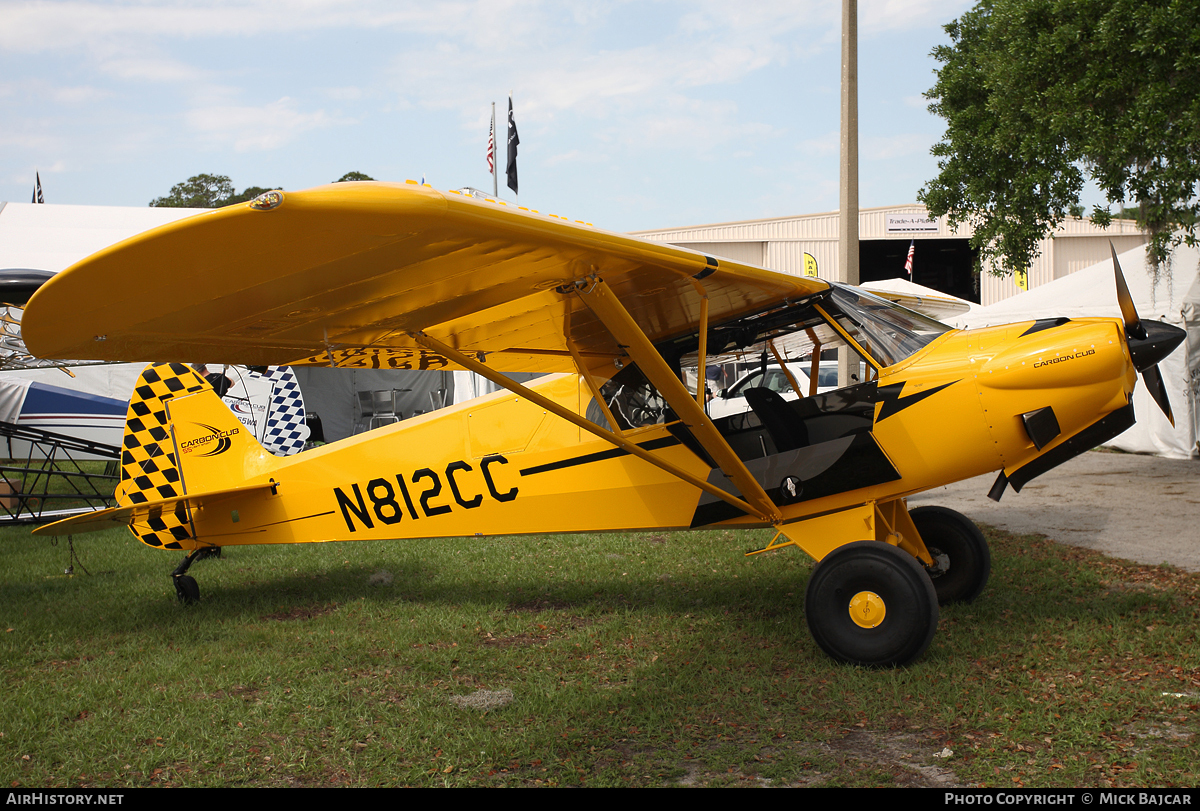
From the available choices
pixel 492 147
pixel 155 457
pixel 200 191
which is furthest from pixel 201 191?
pixel 155 457

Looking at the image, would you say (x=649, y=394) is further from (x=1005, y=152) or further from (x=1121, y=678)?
(x=1005, y=152)

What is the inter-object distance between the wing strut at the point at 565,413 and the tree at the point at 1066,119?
7252 millimetres

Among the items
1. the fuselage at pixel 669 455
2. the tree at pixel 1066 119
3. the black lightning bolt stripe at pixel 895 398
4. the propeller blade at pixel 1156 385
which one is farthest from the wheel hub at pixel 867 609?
the tree at pixel 1066 119

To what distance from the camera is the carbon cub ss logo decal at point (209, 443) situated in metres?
6.59

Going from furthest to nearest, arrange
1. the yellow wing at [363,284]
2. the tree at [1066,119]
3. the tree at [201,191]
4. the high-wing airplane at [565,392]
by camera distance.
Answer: the tree at [201,191] < the tree at [1066,119] < the high-wing airplane at [565,392] < the yellow wing at [363,284]

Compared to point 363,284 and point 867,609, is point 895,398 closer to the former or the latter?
point 867,609

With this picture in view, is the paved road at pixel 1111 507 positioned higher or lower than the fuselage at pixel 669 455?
lower

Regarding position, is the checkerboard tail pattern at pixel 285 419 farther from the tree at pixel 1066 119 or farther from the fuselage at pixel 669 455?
the tree at pixel 1066 119

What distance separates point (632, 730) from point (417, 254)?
2487 mm

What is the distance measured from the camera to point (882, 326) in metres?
4.95

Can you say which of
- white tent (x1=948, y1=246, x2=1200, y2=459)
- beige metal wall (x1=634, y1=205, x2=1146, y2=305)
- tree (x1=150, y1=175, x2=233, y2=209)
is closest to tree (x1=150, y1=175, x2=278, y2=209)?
tree (x1=150, y1=175, x2=233, y2=209)

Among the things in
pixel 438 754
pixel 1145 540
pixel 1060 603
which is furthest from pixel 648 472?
pixel 1145 540

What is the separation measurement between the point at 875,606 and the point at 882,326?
1.75 meters

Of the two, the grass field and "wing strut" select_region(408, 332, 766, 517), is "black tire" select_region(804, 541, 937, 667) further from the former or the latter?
"wing strut" select_region(408, 332, 766, 517)
